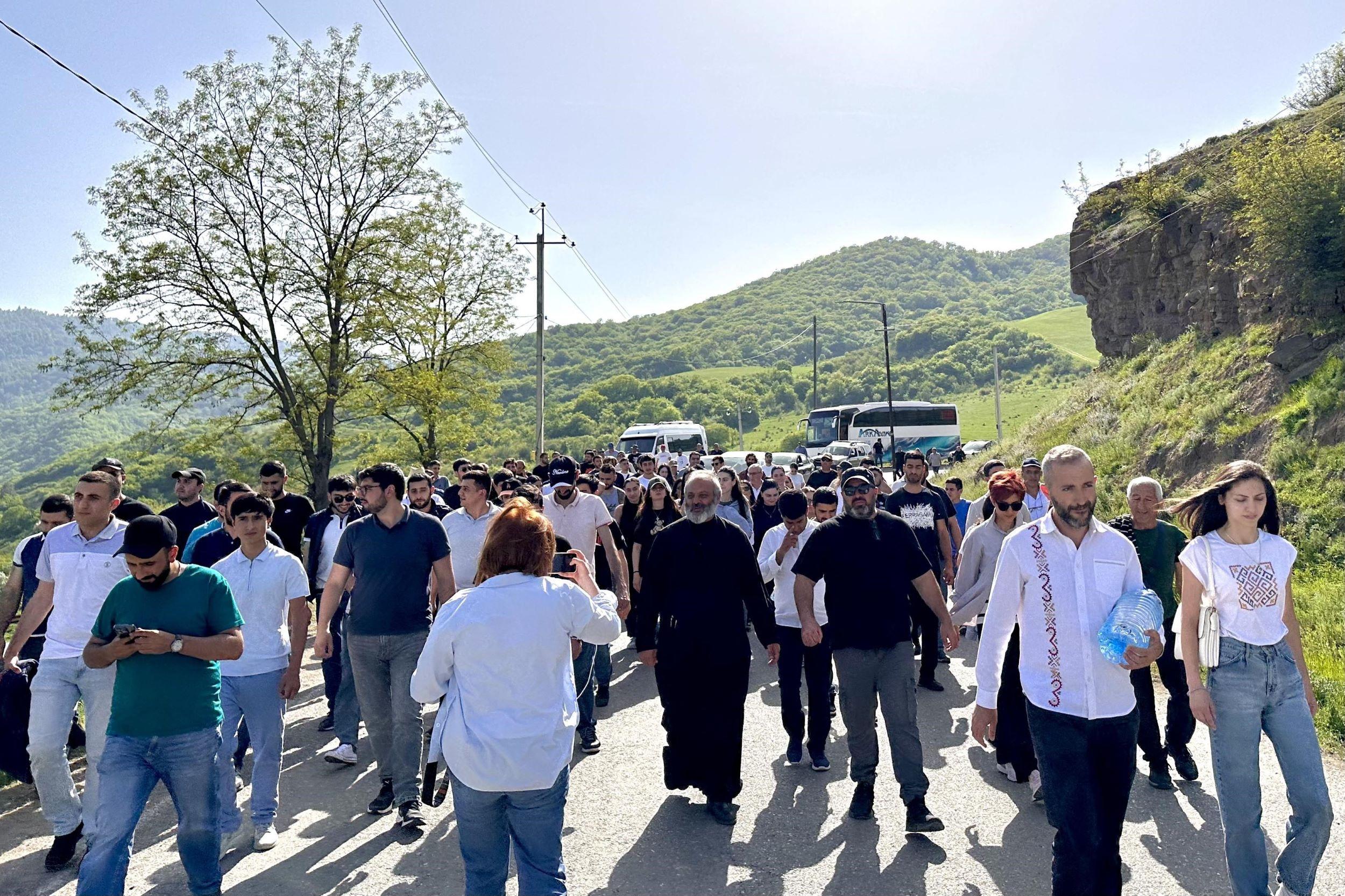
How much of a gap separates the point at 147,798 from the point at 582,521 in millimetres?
4959

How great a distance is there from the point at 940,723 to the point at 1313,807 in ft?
12.1

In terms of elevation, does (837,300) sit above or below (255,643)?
above

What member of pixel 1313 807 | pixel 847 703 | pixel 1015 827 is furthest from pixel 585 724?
pixel 1313 807

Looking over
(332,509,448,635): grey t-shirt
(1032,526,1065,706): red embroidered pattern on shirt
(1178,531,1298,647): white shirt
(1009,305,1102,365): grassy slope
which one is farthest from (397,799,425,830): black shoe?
(1009,305,1102,365): grassy slope

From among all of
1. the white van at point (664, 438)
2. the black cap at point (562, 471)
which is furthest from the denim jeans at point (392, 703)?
the white van at point (664, 438)

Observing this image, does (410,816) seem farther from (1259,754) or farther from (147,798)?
(1259,754)

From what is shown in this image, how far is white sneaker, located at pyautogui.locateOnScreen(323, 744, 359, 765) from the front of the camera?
6.66 meters

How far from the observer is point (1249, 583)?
13.0 feet

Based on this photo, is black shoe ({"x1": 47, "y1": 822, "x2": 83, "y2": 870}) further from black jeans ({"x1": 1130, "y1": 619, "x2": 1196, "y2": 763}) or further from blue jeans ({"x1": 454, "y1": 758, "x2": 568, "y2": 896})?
black jeans ({"x1": 1130, "y1": 619, "x2": 1196, "y2": 763})

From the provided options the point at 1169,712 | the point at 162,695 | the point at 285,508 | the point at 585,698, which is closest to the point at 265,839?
the point at 162,695

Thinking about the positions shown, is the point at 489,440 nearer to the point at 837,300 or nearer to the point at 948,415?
the point at 948,415

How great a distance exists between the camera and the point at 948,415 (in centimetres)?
5319

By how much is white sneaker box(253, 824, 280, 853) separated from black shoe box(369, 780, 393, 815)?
0.57 meters

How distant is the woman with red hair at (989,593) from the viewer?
5.94 meters
